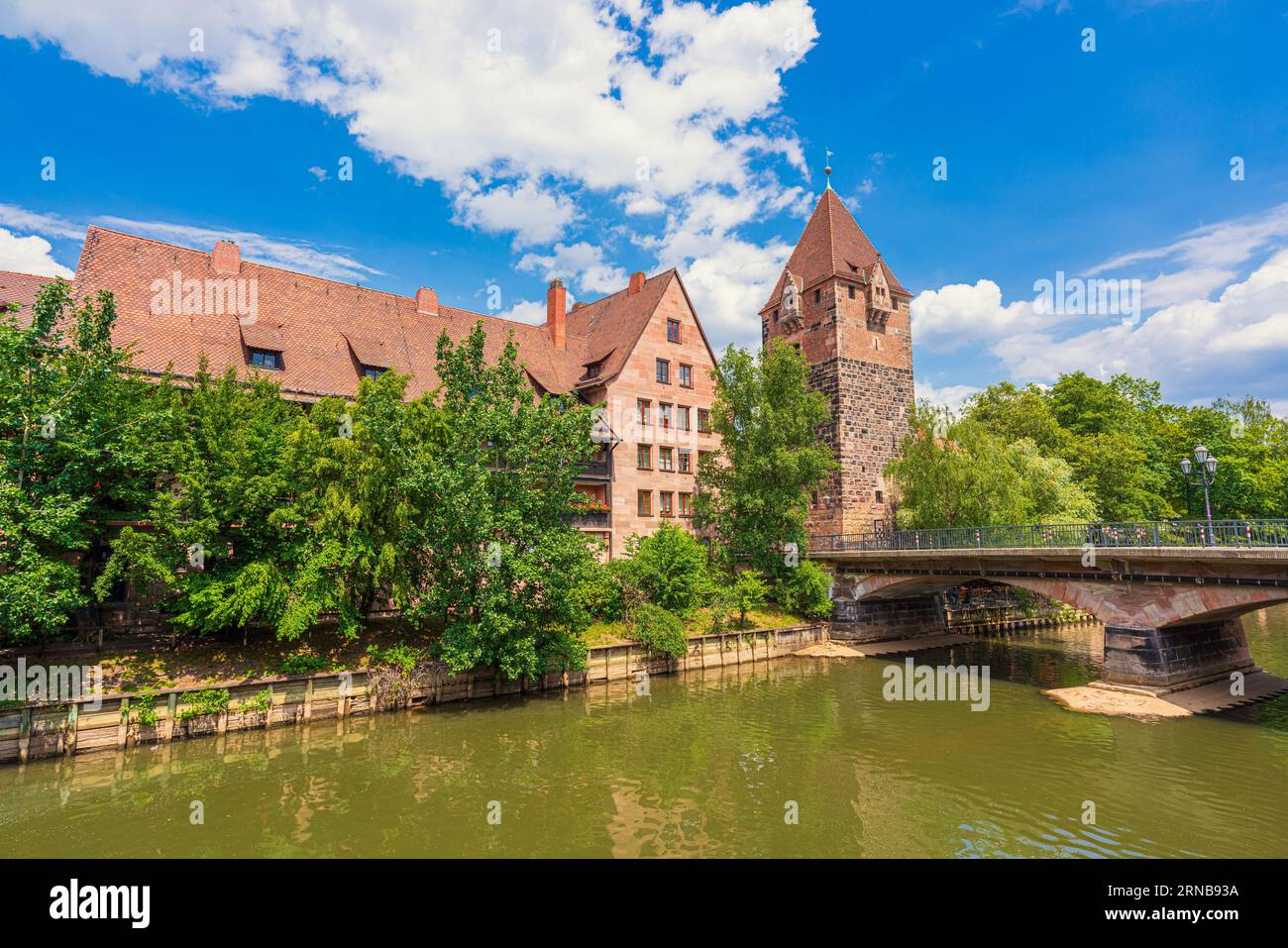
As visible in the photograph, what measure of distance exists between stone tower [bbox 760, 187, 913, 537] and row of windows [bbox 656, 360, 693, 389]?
6487 mm

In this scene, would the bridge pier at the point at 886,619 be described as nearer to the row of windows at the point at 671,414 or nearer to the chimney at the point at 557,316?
the row of windows at the point at 671,414

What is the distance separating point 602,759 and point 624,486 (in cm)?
2065

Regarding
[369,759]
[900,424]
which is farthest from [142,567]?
[900,424]

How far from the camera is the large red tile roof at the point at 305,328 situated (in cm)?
2769

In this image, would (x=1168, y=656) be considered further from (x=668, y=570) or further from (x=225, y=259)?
(x=225, y=259)

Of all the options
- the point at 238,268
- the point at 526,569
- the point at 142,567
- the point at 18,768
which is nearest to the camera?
the point at 18,768

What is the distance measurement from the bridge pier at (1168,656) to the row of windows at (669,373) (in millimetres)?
24844

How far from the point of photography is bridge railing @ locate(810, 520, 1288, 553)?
796 inches

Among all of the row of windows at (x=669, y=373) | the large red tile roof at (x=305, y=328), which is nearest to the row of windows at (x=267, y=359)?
the large red tile roof at (x=305, y=328)

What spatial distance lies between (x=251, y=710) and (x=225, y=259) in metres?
22.5

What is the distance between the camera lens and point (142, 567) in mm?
19000

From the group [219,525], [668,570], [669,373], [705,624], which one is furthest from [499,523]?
[669,373]
